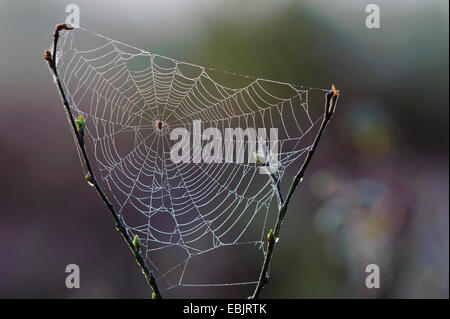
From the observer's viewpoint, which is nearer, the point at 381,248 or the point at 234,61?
the point at 381,248

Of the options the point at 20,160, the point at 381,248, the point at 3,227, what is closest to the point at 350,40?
the point at 381,248

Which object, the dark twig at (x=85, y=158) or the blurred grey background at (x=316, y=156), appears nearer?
the dark twig at (x=85, y=158)

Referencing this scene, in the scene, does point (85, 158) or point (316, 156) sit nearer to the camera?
point (85, 158)

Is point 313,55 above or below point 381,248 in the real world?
above

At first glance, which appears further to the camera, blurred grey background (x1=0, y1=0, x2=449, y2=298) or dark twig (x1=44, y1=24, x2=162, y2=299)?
blurred grey background (x1=0, y1=0, x2=449, y2=298)
